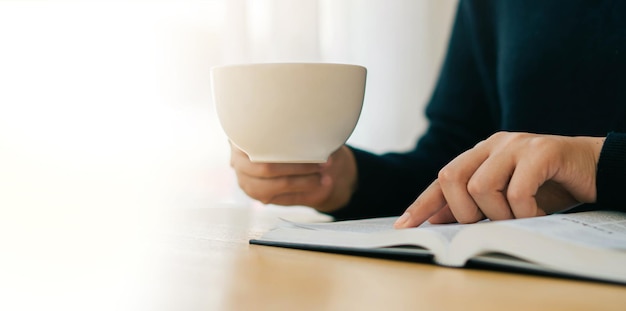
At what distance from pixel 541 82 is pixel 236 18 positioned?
0.99m

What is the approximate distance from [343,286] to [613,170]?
1.04 ft

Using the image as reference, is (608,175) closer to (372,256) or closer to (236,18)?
(372,256)

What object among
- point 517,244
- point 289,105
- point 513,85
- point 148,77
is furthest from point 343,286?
point 148,77

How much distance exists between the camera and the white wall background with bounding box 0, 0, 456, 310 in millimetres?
1878

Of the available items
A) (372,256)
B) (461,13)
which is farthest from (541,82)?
(372,256)

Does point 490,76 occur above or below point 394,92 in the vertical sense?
above

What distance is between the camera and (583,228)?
514mm

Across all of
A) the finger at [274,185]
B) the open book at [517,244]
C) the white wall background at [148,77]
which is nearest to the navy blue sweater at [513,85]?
the finger at [274,185]

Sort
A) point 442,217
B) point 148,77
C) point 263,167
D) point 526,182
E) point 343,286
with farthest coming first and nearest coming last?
point 148,77, point 263,167, point 442,217, point 526,182, point 343,286

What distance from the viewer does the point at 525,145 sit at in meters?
0.61

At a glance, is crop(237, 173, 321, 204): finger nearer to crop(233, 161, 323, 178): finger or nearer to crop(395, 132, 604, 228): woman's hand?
crop(233, 161, 323, 178): finger

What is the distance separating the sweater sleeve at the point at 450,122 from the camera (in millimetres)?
1069

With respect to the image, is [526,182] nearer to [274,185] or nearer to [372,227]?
[372,227]

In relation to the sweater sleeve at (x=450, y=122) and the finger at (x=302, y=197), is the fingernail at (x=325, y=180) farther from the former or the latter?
the sweater sleeve at (x=450, y=122)
